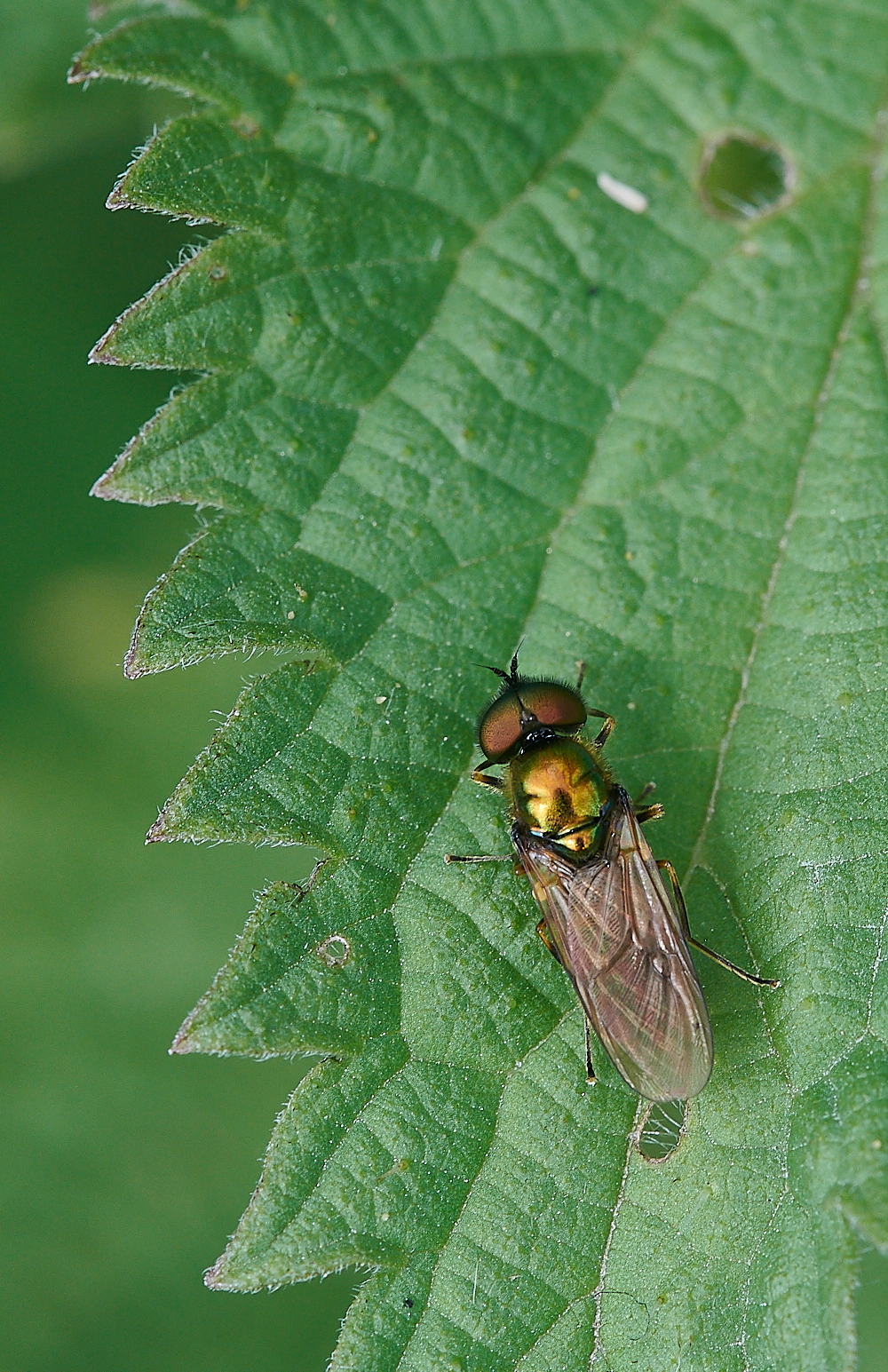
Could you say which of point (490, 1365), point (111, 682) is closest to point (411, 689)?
point (490, 1365)

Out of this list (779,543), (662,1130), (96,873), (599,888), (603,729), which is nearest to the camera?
(662,1130)

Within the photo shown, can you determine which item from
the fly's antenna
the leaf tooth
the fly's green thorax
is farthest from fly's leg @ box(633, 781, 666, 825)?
the leaf tooth

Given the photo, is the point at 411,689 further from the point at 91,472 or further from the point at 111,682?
the point at 91,472

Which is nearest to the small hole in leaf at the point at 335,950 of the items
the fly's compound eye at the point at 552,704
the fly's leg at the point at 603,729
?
the fly's compound eye at the point at 552,704

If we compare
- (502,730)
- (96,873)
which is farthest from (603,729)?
(96,873)

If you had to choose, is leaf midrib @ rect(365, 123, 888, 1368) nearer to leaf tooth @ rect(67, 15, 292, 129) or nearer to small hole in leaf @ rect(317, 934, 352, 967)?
small hole in leaf @ rect(317, 934, 352, 967)

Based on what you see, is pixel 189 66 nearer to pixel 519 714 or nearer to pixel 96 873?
pixel 519 714
